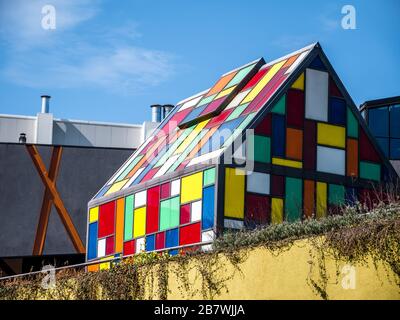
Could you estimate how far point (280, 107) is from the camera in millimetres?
26500

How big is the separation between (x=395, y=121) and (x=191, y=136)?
57.3 feet

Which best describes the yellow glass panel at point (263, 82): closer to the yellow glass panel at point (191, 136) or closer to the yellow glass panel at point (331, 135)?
the yellow glass panel at point (191, 136)

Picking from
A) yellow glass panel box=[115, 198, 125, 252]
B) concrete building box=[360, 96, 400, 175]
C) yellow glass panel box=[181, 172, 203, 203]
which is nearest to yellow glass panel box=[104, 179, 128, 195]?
yellow glass panel box=[115, 198, 125, 252]

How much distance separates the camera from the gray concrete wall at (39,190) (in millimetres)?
40469

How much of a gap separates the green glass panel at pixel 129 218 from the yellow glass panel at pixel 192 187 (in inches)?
123

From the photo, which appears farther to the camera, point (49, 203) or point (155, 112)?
point (155, 112)

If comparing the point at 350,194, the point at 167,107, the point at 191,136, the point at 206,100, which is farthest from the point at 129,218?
the point at 167,107

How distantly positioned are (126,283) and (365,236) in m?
7.22

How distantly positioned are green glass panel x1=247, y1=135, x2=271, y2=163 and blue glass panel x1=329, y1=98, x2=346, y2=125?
2558mm

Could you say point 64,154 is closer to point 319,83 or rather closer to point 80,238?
point 80,238

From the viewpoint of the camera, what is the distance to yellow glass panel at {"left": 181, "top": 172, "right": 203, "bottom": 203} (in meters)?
25.5

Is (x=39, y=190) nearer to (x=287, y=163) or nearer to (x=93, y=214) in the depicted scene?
(x=93, y=214)

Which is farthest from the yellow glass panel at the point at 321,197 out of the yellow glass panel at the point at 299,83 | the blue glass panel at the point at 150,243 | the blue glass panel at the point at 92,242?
the blue glass panel at the point at 92,242
